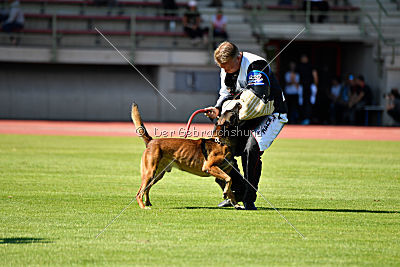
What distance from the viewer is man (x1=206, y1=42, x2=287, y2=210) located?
8.10 meters

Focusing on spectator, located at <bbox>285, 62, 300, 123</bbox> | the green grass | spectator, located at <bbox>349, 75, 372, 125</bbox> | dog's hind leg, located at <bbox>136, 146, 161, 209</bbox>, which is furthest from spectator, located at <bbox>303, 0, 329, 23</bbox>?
dog's hind leg, located at <bbox>136, 146, 161, 209</bbox>

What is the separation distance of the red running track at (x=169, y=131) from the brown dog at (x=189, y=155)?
41.3 feet

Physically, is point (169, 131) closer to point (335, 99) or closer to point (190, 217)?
point (335, 99)

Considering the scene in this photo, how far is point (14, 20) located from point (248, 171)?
23832mm

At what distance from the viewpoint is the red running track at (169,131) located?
74.3ft

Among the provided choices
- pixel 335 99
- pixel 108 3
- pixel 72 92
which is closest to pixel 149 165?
pixel 335 99

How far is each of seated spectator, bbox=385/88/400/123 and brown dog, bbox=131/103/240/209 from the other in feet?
69.2

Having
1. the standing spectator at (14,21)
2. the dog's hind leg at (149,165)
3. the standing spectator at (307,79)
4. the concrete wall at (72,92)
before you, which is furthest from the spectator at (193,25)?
the dog's hind leg at (149,165)

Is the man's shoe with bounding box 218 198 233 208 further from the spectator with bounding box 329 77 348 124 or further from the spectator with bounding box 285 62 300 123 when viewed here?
the spectator with bounding box 329 77 348 124

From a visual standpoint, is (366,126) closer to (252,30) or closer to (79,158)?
(252,30)

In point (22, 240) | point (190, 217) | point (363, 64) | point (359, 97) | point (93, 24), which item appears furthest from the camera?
point (363, 64)

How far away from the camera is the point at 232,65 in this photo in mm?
→ 8133

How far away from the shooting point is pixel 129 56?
2970cm

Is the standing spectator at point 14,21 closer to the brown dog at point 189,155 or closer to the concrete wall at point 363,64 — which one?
the concrete wall at point 363,64
